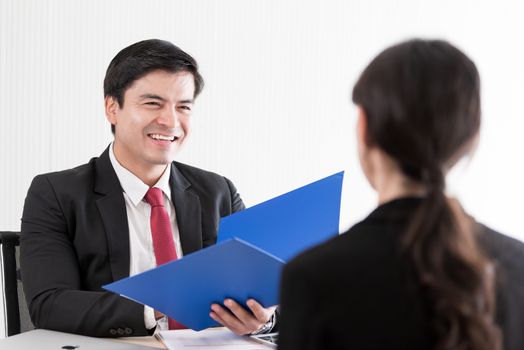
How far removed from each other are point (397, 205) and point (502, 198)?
358 centimetres

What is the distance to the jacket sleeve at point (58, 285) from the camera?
70.9 inches

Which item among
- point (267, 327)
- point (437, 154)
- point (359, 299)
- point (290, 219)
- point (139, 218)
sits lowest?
point (267, 327)

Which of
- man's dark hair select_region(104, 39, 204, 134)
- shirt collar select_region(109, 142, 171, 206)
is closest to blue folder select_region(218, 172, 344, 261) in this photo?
shirt collar select_region(109, 142, 171, 206)

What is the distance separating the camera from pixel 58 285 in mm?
1970

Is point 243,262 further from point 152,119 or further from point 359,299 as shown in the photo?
point 152,119

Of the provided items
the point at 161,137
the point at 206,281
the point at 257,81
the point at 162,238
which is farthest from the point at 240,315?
the point at 257,81

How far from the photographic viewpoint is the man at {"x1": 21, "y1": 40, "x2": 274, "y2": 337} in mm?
2052

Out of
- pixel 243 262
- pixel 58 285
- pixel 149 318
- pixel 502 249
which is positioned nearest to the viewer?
pixel 502 249

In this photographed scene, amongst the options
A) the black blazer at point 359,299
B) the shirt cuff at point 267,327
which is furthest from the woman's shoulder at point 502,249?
the shirt cuff at point 267,327

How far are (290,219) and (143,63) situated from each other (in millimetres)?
799

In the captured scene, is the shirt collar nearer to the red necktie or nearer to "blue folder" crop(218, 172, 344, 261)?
the red necktie

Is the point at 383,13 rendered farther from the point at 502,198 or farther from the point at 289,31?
the point at 502,198

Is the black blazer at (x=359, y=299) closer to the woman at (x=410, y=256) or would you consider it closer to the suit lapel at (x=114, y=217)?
the woman at (x=410, y=256)

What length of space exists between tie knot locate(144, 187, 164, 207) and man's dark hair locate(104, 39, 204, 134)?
0.30 m
